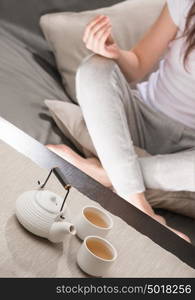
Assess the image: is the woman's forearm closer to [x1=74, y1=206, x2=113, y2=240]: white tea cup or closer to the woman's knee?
the woman's knee

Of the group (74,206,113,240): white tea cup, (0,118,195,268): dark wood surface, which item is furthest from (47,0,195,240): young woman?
(74,206,113,240): white tea cup

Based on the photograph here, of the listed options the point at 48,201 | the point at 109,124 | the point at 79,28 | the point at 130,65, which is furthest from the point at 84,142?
the point at 48,201

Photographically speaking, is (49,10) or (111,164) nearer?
(111,164)

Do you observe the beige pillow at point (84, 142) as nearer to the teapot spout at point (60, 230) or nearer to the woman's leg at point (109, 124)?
the woman's leg at point (109, 124)

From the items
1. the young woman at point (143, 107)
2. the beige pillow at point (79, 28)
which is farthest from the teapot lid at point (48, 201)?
the beige pillow at point (79, 28)

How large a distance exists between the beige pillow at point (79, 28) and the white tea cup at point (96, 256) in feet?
2.29

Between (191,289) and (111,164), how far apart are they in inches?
18.3

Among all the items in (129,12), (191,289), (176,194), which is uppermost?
(129,12)

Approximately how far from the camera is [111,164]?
148 cm

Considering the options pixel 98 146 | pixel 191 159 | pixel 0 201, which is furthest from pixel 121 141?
pixel 0 201

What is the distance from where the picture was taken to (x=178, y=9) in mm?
1526

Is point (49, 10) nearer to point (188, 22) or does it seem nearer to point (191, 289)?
point (188, 22)

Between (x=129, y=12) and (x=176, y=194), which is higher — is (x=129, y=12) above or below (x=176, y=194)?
above

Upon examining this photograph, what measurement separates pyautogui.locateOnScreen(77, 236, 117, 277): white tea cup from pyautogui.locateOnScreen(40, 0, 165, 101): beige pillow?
699 mm
